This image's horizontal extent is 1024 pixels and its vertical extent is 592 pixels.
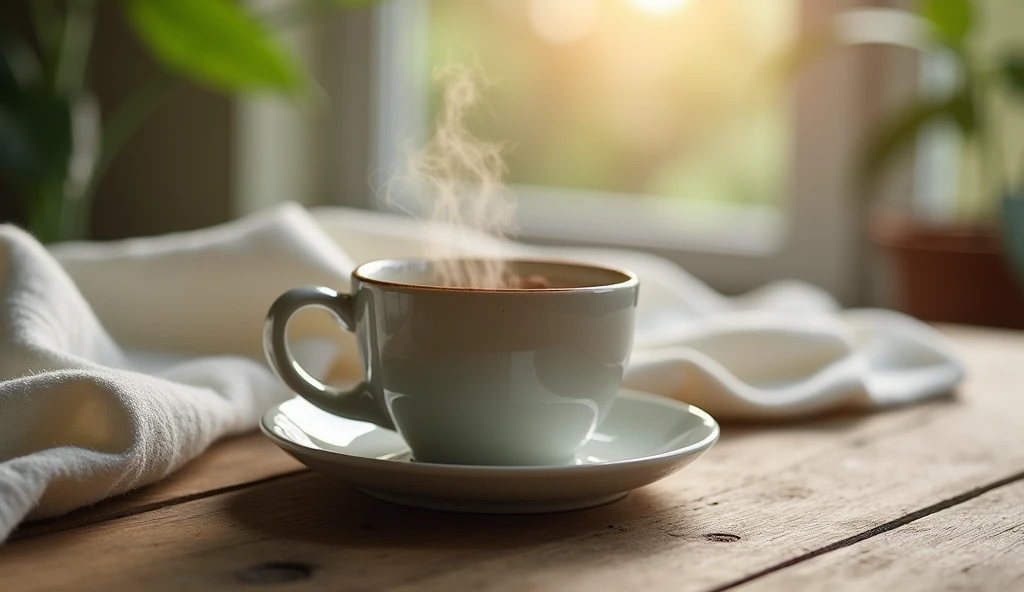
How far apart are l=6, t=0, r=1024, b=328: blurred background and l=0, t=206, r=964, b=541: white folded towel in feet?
1.32

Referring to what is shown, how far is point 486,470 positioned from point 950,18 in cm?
112

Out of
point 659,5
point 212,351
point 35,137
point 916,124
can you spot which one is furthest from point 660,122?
point 212,351

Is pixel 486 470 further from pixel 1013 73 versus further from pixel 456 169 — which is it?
pixel 1013 73

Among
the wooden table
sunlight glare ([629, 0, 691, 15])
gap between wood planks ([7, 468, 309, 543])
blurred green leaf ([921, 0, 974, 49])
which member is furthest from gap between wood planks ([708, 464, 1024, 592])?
sunlight glare ([629, 0, 691, 15])

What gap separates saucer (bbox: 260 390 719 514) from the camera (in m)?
0.53

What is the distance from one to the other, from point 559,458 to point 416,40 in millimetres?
1749

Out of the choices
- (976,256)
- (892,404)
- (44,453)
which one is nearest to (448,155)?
(44,453)

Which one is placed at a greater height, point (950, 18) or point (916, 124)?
point (950, 18)

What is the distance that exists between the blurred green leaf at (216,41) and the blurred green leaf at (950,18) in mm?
832

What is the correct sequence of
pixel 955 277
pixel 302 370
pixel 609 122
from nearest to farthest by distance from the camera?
pixel 302 370, pixel 955 277, pixel 609 122

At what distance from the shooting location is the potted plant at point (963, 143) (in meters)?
1.41

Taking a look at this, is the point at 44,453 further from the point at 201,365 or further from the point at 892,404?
the point at 892,404

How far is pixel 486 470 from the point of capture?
52 centimetres

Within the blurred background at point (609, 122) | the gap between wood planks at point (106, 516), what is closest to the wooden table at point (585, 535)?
the gap between wood planks at point (106, 516)
